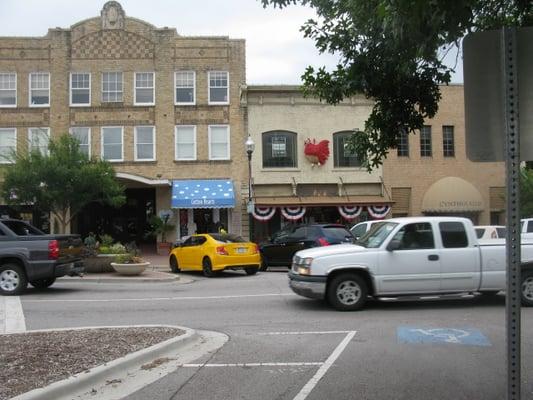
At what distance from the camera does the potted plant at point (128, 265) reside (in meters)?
18.2

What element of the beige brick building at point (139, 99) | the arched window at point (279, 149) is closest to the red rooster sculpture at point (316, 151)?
the arched window at point (279, 149)

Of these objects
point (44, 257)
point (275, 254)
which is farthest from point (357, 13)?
point (275, 254)

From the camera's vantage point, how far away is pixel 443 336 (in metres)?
8.42

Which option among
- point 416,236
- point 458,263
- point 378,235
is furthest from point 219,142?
point 458,263

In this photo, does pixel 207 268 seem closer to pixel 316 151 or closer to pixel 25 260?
pixel 25 260

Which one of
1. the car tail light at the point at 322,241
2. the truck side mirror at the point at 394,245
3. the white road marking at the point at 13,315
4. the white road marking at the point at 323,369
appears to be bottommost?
the white road marking at the point at 13,315

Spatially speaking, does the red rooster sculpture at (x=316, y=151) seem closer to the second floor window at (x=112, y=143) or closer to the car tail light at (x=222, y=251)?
the second floor window at (x=112, y=143)

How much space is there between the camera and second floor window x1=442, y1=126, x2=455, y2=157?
31719 mm

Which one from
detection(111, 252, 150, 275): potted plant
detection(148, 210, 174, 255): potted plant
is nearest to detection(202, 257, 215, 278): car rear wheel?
detection(111, 252, 150, 275): potted plant

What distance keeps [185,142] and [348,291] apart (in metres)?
20.5

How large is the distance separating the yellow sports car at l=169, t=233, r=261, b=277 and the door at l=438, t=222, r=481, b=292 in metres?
8.94

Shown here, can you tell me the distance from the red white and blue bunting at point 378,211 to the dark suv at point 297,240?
948cm

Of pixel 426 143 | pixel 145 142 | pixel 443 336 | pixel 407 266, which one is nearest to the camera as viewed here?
pixel 443 336

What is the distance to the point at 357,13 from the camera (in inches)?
226
